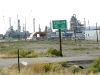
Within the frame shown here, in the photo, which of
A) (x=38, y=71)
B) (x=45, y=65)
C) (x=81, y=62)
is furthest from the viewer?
(x=81, y=62)

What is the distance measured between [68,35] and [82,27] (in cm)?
3043

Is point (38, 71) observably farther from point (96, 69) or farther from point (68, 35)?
point (68, 35)

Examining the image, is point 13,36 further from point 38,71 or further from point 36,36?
point 38,71

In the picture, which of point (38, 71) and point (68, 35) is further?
point (68, 35)

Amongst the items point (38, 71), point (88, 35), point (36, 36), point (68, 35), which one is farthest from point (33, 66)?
point (68, 35)

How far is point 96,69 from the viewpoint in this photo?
2008 cm

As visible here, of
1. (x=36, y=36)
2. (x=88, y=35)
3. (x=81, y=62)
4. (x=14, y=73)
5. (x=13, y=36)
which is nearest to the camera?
(x=14, y=73)

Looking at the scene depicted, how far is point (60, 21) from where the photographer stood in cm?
3700

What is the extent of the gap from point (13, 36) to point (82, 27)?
4329 cm

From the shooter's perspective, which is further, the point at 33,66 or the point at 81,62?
the point at 81,62

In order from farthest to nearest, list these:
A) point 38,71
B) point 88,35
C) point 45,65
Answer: point 88,35, point 45,65, point 38,71

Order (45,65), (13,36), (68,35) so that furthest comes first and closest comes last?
1. (13,36)
2. (68,35)
3. (45,65)

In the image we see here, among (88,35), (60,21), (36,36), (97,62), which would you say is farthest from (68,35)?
(97,62)

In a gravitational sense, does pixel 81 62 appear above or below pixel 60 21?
below
